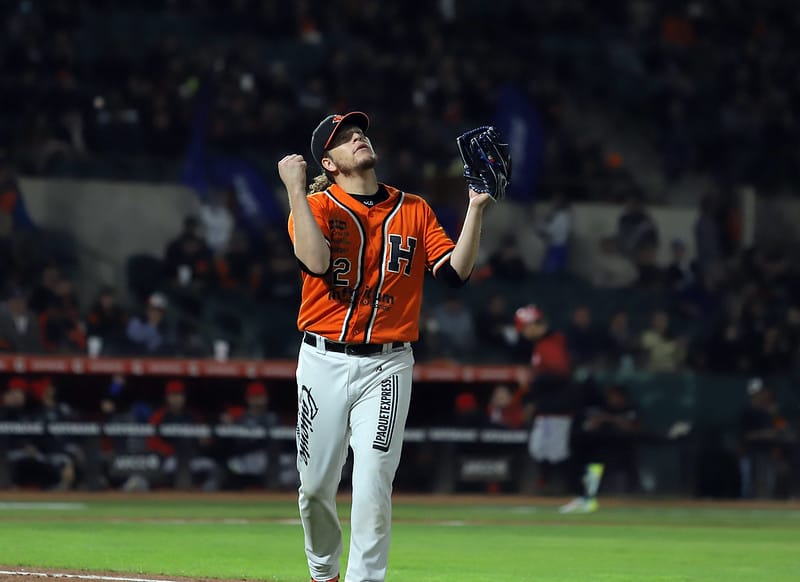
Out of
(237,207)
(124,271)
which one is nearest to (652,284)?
(237,207)

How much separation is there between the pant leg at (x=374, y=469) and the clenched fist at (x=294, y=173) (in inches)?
33.6

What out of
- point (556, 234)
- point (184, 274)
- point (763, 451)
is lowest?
point (763, 451)

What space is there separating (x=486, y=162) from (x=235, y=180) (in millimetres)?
15113

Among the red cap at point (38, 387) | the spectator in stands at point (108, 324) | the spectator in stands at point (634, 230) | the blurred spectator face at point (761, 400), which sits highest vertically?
→ the spectator in stands at point (634, 230)

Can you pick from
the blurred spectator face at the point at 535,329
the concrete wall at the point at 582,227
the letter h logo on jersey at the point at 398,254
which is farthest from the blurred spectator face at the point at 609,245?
the letter h logo on jersey at the point at 398,254

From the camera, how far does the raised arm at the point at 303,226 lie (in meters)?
6.38

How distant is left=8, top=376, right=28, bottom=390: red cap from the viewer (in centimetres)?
1752

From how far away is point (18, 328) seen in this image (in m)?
17.9

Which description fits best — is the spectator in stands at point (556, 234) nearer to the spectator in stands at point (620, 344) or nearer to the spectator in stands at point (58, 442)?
the spectator in stands at point (620, 344)

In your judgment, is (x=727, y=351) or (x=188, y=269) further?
(x=727, y=351)

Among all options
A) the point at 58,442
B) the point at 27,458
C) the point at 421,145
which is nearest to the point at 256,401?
the point at 58,442

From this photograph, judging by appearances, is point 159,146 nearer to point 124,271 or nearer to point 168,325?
point 124,271

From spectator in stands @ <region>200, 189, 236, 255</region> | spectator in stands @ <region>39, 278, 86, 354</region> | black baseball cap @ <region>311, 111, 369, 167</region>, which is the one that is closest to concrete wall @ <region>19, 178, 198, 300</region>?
spectator in stands @ <region>200, 189, 236, 255</region>

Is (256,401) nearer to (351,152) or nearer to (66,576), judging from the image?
(66,576)
